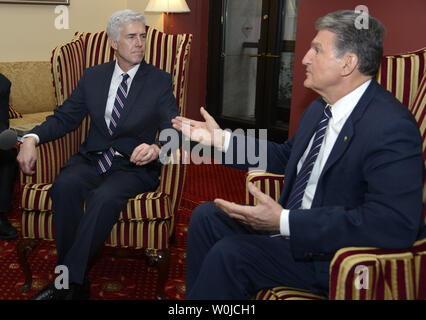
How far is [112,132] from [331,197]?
138cm

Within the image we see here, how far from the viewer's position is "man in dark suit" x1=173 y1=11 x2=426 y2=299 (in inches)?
57.3

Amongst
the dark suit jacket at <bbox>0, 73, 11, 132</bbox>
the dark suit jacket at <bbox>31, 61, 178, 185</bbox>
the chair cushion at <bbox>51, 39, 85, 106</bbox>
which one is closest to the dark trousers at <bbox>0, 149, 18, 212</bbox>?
the dark suit jacket at <bbox>0, 73, 11, 132</bbox>

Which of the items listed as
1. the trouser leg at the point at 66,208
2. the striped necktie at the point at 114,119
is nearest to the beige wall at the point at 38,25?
the striped necktie at the point at 114,119

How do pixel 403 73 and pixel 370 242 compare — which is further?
pixel 403 73

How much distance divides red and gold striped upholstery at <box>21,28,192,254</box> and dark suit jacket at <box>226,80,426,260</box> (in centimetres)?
92

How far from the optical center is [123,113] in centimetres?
261

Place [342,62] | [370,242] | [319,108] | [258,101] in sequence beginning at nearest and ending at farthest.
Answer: [370,242]
[342,62]
[319,108]
[258,101]

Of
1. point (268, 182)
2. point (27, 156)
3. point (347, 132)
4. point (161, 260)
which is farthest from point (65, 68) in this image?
point (347, 132)

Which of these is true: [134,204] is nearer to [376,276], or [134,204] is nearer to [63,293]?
[63,293]
